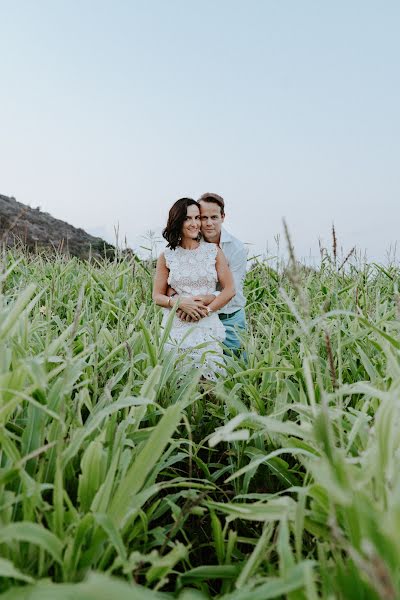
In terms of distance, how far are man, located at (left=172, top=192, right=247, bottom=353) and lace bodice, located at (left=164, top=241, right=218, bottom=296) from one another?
0.39 meters

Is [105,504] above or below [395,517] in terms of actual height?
below

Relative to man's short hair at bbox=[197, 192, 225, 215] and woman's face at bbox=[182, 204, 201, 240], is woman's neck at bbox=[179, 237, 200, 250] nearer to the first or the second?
woman's face at bbox=[182, 204, 201, 240]

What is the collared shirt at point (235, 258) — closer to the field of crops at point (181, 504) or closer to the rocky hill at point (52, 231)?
the field of crops at point (181, 504)

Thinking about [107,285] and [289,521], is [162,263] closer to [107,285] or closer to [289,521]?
[107,285]

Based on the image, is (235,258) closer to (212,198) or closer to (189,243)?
(212,198)

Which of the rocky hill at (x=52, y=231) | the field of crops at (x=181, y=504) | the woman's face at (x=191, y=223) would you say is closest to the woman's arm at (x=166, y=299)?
the woman's face at (x=191, y=223)

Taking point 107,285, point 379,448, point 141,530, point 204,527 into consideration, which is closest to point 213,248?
point 107,285

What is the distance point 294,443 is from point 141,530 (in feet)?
1.24

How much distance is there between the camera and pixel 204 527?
145 centimetres

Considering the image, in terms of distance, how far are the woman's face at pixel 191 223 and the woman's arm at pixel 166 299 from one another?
0.23 meters

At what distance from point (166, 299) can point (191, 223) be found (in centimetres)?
53

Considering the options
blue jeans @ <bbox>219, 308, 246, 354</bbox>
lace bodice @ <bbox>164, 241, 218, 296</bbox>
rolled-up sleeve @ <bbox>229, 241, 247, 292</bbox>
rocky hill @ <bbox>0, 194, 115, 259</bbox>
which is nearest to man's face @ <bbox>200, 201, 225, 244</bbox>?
rolled-up sleeve @ <bbox>229, 241, 247, 292</bbox>

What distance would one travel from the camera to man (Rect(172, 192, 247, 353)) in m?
3.86

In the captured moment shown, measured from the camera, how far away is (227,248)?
4164 mm
